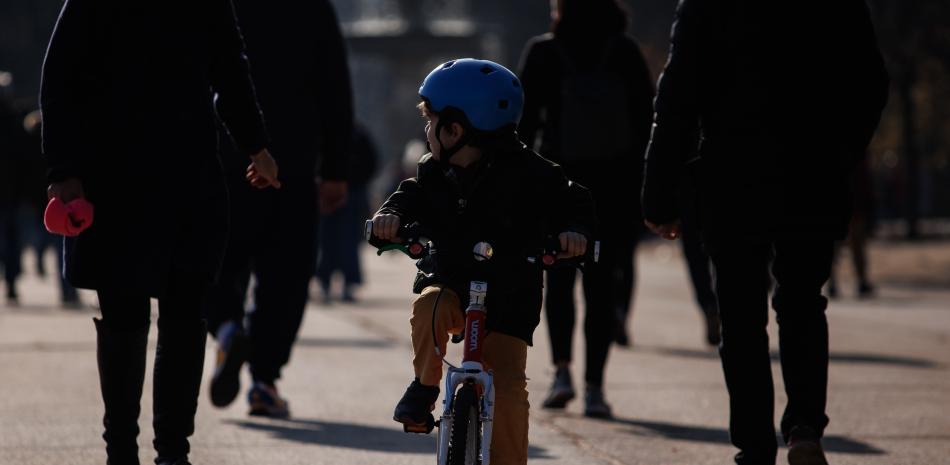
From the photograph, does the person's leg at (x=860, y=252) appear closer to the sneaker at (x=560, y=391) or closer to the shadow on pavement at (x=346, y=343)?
the shadow on pavement at (x=346, y=343)

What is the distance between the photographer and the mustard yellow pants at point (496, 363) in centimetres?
448

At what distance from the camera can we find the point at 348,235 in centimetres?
1720

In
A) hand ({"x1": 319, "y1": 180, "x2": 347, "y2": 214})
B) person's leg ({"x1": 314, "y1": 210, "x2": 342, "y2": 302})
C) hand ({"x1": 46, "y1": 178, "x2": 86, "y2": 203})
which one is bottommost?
person's leg ({"x1": 314, "y1": 210, "x2": 342, "y2": 302})

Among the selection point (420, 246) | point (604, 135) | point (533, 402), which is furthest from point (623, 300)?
point (420, 246)

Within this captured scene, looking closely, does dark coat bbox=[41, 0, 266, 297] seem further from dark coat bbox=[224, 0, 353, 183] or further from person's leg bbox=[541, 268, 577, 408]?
person's leg bbox=[541, 268, 577, 408]

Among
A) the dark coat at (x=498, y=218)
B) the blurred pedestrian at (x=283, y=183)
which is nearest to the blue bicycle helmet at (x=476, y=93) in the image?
the dark coat at (x=498, y=218)

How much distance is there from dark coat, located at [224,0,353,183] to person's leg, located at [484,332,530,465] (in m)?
2.95

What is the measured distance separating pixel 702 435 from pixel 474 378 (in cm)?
263

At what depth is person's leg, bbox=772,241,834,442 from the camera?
5.29 meters

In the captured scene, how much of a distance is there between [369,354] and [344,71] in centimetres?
297

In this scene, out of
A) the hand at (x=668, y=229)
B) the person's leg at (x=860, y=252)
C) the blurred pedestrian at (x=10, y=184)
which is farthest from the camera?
the person's leg at (x=860, y=252)

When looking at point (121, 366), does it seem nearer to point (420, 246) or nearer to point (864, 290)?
point (420, 246)

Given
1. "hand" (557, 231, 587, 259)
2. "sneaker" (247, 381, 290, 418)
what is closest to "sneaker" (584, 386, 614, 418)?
"sneaker" (247, 381, 290, 418)

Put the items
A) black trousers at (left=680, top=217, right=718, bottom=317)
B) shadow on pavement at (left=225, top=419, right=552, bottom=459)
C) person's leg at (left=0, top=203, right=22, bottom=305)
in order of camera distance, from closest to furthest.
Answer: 1. shadow on pavement at (left=225, top=419, right=552, bottom=459)
2. black trousers at (left=680, top=217, right=718, bottom=317)
3. person's leg at (left=0, top=203, right=22, bottom=305)
